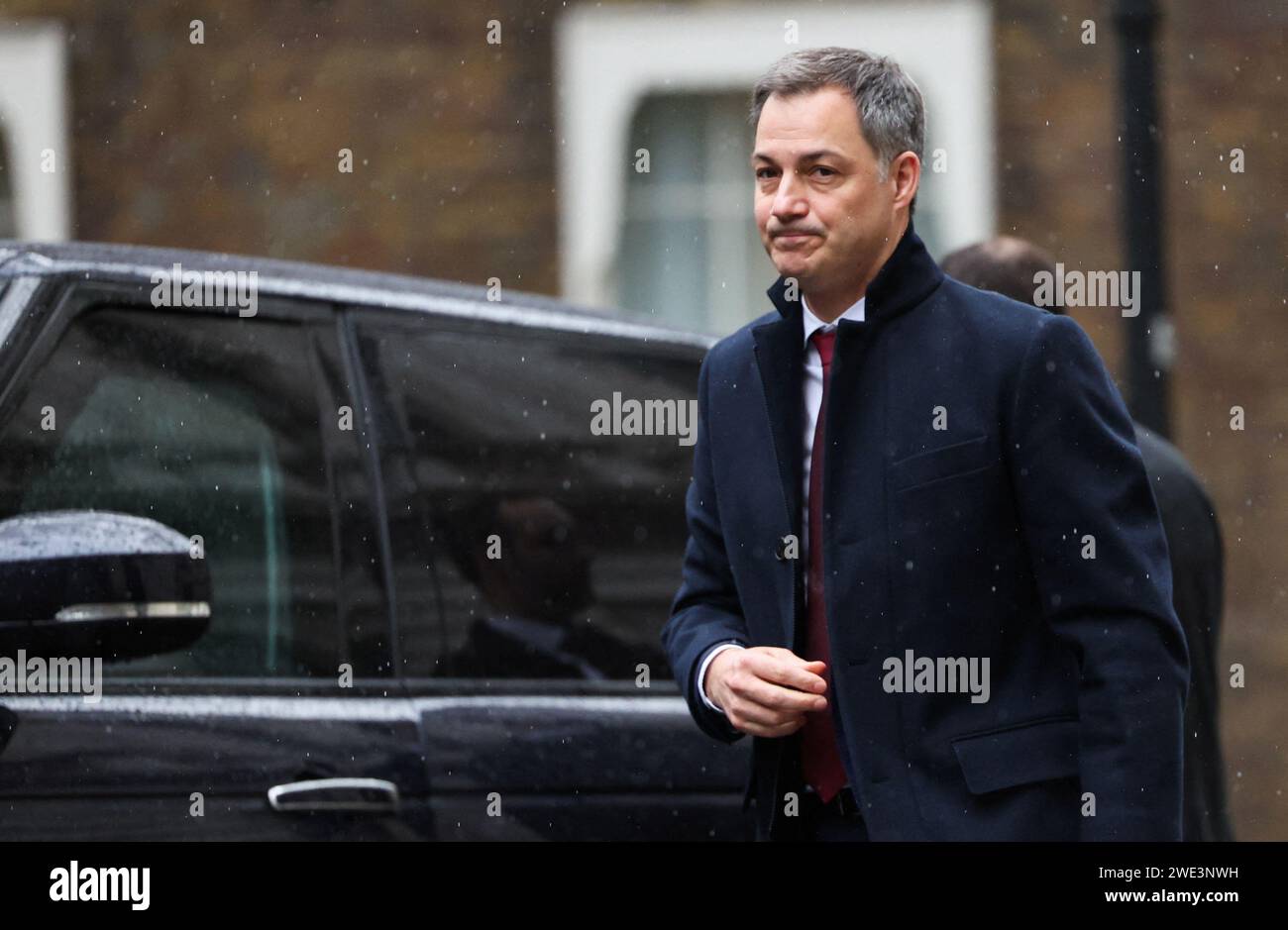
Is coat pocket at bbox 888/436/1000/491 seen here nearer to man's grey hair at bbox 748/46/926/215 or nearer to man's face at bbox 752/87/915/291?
man's face at bbox 752/87/915/291

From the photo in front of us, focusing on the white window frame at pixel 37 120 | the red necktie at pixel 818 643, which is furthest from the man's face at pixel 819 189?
the white window frame at pixel 37 120

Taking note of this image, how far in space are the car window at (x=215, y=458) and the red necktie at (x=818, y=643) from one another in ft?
2.65

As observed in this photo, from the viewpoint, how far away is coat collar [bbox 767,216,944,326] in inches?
93.1

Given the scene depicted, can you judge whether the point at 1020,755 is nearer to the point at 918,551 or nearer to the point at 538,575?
the point at 918,551

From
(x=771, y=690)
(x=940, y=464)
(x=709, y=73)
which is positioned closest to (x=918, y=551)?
(x=940, y=464)

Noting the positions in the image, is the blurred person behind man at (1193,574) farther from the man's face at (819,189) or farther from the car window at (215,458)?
the car window at (215,458)

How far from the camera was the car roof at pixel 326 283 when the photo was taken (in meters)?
2.79

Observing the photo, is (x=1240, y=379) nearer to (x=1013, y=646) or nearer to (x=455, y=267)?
(x=455, y=267)

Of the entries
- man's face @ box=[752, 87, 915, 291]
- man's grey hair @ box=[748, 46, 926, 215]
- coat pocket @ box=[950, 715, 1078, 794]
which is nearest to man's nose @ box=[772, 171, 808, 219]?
man's face @ box=[752, 87, 915, 291]

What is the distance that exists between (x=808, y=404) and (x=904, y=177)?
12.7 inches

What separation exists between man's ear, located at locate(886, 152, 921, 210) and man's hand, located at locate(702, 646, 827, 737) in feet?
1.99

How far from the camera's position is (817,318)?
8.05 feet
